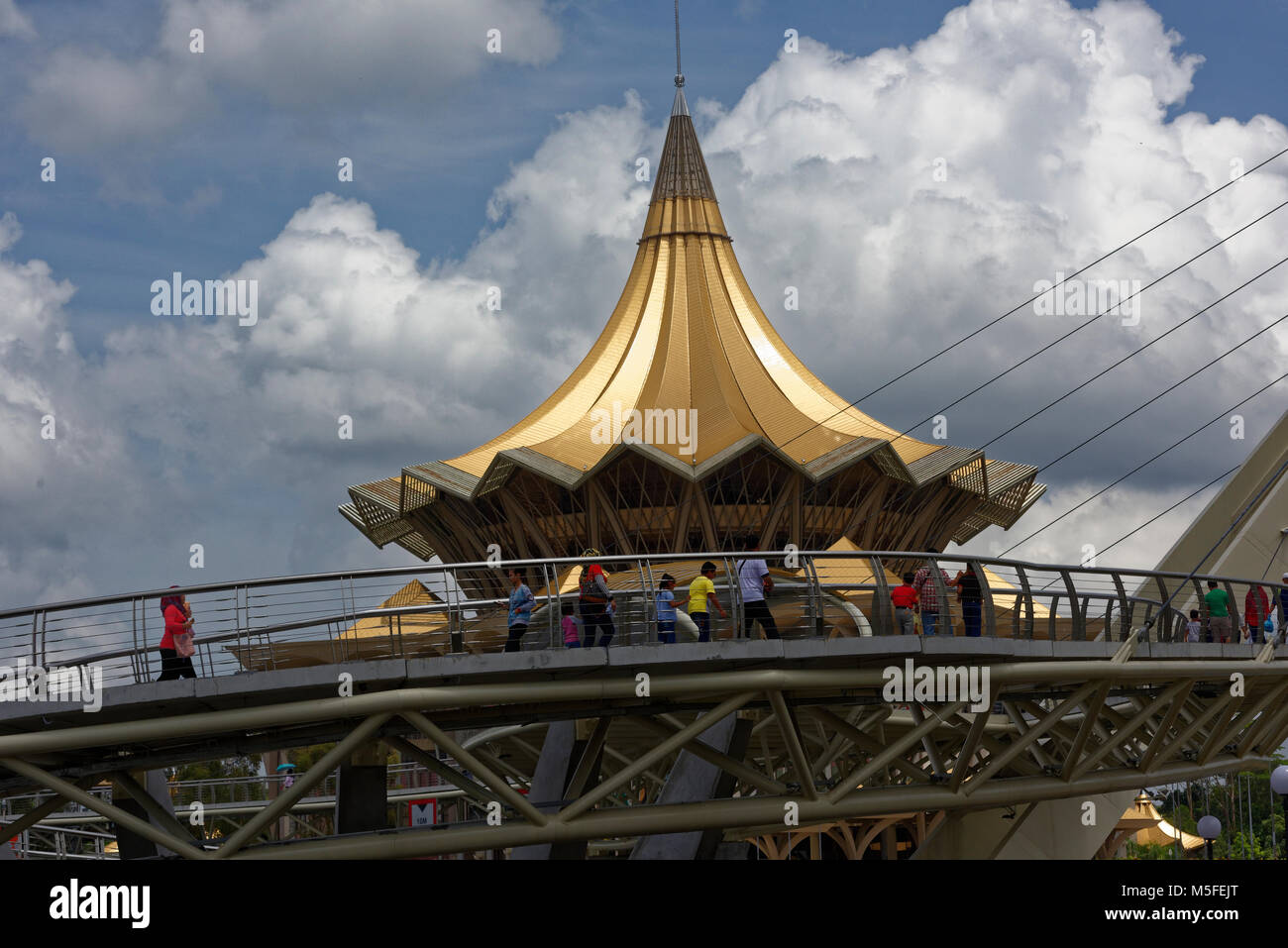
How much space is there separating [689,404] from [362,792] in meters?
32.4

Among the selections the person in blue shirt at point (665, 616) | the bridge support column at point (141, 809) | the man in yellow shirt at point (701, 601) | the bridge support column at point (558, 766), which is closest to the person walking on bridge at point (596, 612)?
the person in blue shirt at point (665, 616)

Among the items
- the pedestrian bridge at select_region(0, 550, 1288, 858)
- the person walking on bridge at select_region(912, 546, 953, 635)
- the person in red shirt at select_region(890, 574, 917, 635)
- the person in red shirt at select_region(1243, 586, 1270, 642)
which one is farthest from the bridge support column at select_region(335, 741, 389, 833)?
the person in red shirt at select_region(1243, 586, 1270, 642)

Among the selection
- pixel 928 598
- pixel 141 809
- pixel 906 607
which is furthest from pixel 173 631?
pixel 928 598

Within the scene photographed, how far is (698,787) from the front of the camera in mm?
18578

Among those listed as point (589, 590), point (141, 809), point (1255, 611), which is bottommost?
point (141, 809)

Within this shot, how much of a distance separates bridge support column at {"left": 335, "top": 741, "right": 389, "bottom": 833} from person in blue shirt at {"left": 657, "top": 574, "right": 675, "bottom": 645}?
337 centimetres

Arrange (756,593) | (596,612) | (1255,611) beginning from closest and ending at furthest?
(596,612)
(756,593)
(1255,611)

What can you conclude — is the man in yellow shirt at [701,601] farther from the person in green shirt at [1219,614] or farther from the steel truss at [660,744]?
the person in green shirt at [1219,614]

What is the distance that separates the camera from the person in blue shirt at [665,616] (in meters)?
17.0

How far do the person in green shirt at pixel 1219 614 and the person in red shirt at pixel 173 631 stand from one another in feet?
50.3

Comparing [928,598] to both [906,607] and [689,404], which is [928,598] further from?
[689,404]

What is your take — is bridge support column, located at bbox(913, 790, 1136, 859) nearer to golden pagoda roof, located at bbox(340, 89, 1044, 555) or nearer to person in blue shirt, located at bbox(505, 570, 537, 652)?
golden pagoda roof, located at bbox(340, 89, 1044, 555)

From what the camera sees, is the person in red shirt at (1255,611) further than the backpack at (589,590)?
Yes
